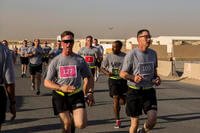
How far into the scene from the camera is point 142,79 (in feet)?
24.7

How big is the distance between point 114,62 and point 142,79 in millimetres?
2892

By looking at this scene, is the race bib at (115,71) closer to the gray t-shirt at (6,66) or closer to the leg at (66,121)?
the leg at (66,121)

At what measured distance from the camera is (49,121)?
1064 cm

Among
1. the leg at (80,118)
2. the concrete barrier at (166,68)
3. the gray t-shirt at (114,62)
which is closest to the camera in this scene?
the leg at (80,118)

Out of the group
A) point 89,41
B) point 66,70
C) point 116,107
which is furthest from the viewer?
point 89,41

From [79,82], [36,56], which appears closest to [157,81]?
[79,82]

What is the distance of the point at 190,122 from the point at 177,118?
628 millimetres

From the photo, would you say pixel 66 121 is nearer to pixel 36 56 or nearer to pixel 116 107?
pixel 116 107

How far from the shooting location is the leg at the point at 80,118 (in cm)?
673

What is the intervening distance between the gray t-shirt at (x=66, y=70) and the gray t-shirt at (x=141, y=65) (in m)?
0.87

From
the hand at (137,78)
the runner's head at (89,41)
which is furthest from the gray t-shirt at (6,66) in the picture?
the runner's head at (89,41)

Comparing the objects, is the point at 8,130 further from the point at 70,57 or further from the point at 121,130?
the point at 70,57

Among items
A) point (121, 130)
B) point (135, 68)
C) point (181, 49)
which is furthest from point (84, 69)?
point (181, 49)

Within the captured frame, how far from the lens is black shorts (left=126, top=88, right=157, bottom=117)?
758 cm
